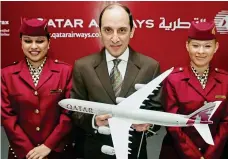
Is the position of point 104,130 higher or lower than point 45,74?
lower

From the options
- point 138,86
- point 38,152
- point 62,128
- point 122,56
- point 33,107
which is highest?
point 122,56

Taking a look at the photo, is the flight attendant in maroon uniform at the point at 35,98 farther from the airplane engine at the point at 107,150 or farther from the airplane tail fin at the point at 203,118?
the airplane tail fin at the point at 203,118

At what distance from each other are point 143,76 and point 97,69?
0.67 feet

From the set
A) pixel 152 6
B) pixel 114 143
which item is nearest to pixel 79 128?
pixel 114 143

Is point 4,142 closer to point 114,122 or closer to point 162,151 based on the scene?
point 114,122

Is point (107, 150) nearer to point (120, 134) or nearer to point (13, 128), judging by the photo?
point (120, 134)

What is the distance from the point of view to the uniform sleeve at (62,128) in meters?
1.66

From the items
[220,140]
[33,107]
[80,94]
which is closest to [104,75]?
[80,94]

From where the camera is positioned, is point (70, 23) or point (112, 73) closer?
point (112, 73)

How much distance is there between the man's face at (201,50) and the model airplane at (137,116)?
161 millimetres

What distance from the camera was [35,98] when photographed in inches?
64.5

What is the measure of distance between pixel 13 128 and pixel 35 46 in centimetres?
39

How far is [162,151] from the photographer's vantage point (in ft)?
5.61

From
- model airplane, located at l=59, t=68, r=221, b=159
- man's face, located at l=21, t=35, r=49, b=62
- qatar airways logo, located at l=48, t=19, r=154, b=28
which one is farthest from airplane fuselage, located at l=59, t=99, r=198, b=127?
qatar airways logo, located at l=48, t=19, r=154, b=28
